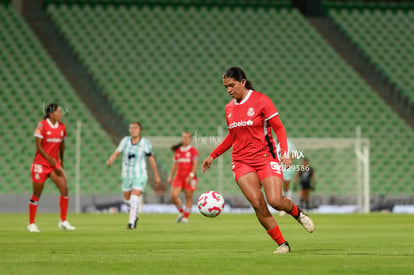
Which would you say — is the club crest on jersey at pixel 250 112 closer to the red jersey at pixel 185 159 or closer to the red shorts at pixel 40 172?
the red shorts at pixel 40 172

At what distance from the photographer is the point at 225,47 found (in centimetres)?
3334

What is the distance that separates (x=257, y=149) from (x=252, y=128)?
0.26 m

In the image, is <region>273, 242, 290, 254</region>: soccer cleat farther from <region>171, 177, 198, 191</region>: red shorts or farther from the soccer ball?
<region>171, 177, 198, 191</region>: red shorts

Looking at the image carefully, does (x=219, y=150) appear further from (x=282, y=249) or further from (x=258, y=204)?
(x=282, y=249)

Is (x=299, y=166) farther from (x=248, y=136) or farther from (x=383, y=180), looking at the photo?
(x=248, y=136)

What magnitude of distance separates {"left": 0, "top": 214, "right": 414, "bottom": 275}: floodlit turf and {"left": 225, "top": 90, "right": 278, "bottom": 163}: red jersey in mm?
1205

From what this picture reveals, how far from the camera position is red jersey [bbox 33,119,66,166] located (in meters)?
15.3

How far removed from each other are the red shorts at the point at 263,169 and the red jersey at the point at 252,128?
6 cm

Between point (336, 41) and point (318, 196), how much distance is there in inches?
383

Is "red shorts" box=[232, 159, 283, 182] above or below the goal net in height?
below

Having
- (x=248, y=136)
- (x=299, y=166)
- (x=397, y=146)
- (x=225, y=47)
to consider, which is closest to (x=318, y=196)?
(x=299, y=166)

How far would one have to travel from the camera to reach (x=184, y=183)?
2125 cm

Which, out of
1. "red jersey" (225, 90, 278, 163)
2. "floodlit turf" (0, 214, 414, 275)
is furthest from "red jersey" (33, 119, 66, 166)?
"red jersey" (225, 90, 278, 163)

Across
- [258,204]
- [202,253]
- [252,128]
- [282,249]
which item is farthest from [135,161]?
[282,249]
